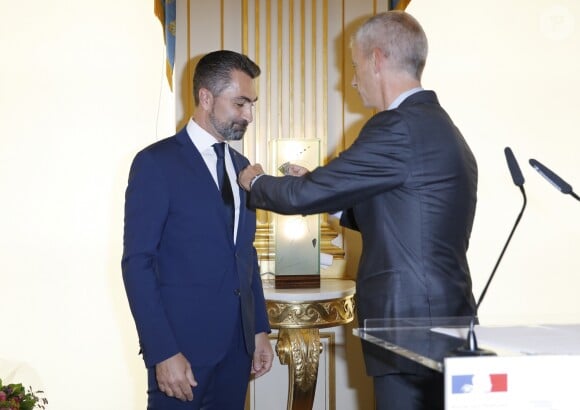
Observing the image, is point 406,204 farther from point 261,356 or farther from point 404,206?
point 261,356

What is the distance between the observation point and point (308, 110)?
11.7ft

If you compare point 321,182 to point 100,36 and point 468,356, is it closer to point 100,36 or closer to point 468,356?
point 468,356

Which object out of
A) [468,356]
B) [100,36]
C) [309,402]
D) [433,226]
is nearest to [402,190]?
[433,226]

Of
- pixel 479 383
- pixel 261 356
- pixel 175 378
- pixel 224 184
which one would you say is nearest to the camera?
pixel 479 383

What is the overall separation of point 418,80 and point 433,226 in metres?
0.42

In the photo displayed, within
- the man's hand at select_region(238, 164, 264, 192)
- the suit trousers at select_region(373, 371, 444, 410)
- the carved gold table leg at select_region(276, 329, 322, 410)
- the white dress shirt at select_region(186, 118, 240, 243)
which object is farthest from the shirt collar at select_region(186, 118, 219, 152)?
the carved gold table leg at select_region(276, 329, 322, 410)

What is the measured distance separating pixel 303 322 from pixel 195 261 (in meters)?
1.03

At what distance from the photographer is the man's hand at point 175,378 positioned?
1995 mm

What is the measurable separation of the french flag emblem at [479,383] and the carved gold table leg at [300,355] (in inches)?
79.6

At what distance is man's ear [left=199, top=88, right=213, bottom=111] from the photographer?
2.30m

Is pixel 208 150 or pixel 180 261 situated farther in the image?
pixel 208 150

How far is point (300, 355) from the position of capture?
311 centimetres

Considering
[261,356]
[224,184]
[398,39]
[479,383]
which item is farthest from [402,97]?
[479,383]

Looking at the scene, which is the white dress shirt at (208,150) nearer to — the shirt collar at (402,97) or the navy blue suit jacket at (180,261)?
the navy blue suit jacket at (180,261)
